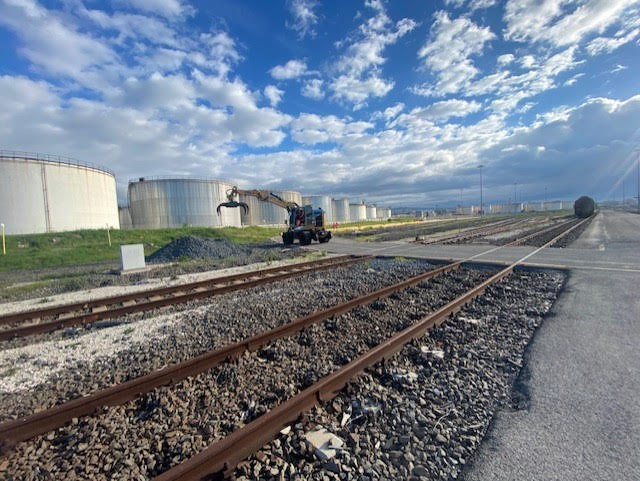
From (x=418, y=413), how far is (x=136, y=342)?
204 inches

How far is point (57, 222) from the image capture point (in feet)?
99.4

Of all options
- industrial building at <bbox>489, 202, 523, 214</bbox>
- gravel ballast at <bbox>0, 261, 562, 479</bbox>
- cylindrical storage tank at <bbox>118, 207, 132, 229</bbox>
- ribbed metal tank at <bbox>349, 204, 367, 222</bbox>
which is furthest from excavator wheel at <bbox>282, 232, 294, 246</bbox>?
industrial building at <bbox>489, 202, 523, 214</bbox>

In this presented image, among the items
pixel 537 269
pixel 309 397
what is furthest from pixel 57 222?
pixel 537 269

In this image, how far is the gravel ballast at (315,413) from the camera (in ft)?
9.02

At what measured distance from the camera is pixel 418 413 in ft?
10.9

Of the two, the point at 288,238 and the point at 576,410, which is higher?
the point at 288,238

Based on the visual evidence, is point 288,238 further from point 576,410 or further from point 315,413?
point 576,410

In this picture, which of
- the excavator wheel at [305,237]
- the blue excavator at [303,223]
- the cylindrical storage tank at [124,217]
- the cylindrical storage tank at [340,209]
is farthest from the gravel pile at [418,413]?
the cylindrical storage tank at [340,209]

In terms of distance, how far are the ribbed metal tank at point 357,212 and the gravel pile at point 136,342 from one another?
9957 centimetres

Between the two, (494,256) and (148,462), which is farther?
(494,256)

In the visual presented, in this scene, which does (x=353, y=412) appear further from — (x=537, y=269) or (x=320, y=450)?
(x=537, y=269)

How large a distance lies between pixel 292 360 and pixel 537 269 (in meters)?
10.9

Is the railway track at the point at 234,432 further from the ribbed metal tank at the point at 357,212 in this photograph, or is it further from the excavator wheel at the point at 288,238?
the ribbed metal tank at the point at 357,212

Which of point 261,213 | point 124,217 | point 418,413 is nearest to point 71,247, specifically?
point 418,413
